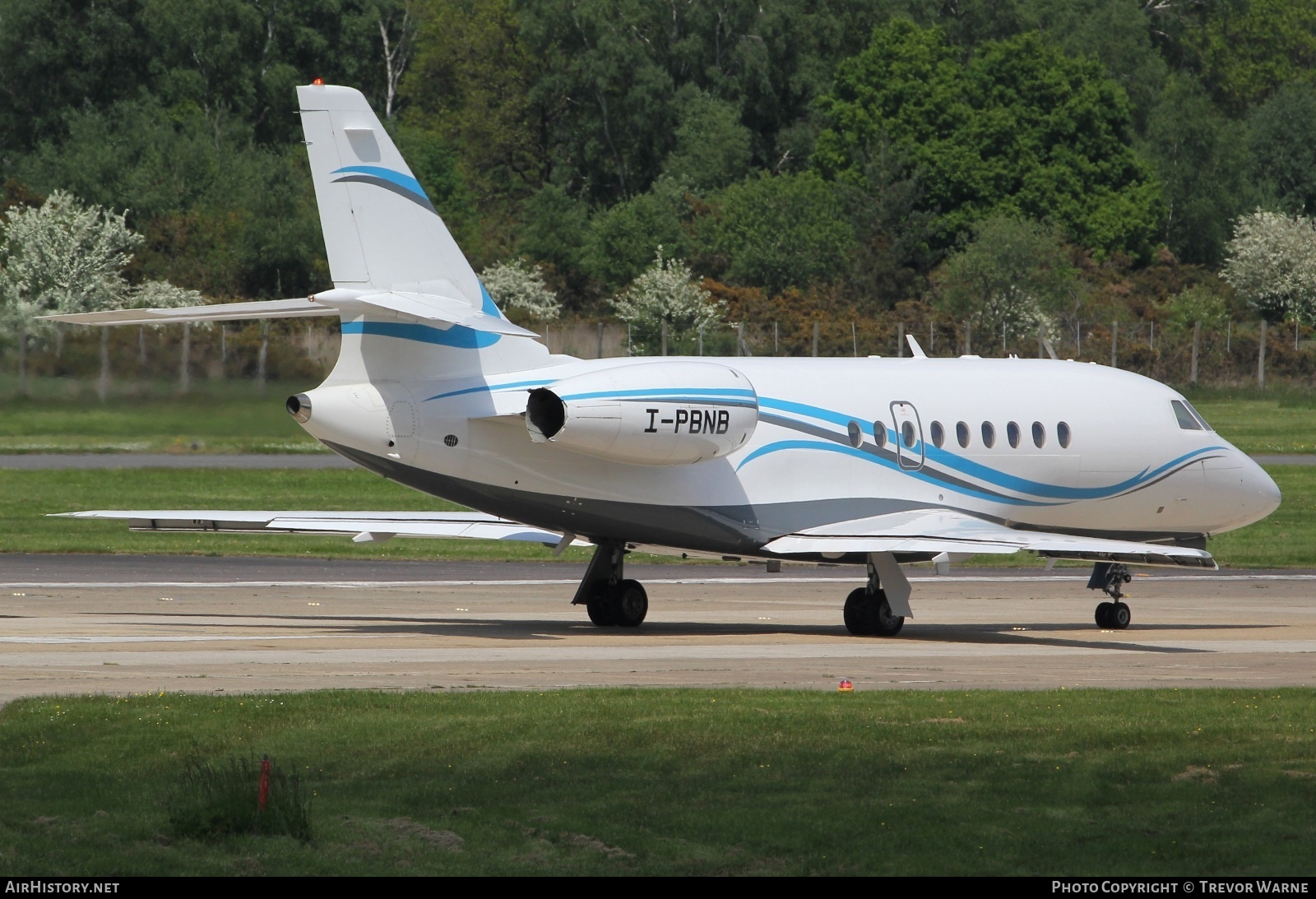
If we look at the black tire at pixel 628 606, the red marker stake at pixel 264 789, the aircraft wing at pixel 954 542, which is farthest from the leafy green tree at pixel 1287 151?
the red marker stake at pixel 264 789

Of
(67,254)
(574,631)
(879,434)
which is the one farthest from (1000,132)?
(574,631)

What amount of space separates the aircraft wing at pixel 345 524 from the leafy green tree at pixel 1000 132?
66.7m

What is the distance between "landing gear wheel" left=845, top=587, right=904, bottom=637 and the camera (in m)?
23.2

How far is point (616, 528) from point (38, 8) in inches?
2920

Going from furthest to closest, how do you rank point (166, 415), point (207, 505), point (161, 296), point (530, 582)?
1. point (161, 296)
2. point (207, 505)
3. point (530, 582)
4. point (166, 415)

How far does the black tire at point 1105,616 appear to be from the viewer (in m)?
24.7

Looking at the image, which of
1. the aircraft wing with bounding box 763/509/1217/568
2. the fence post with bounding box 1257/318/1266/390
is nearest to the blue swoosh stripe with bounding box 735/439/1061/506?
the aircraft wing with bounding box 763/509/1217/568

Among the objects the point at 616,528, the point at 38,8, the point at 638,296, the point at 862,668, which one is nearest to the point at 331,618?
the point at 616,528

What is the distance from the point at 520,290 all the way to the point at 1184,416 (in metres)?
52.2

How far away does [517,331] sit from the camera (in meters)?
21.4

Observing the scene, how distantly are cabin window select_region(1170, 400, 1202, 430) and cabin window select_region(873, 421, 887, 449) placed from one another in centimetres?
514

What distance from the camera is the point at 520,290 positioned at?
252ft

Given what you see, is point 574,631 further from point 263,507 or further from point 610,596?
point 263,507

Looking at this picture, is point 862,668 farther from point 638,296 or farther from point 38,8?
point 38,8
